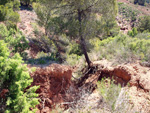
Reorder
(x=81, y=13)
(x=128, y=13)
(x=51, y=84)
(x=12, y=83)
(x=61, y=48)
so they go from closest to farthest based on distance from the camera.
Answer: (x=12, y=83) → (x=51, y=84) → (x=81, y=13) → (x=61, y=48) → (x=128, y=13)

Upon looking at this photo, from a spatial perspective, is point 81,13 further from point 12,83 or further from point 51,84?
point 12,83

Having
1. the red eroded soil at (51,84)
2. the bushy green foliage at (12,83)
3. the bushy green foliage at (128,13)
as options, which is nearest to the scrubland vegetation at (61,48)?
the bushy green foliage at (12,83)

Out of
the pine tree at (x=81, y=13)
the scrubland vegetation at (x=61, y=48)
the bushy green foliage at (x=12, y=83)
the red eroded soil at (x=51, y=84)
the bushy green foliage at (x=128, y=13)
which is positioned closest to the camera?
the bushy green foliage at (x=12, y=83)

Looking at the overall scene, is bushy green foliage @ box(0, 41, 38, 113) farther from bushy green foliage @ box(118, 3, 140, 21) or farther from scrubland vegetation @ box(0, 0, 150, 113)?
bushy green foliage @ box(118, 3, 140, 21)

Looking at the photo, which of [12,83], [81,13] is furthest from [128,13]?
[12,83]

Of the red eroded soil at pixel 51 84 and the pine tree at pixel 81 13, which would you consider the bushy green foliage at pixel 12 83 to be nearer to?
the red eroded soil at pixel 51 84

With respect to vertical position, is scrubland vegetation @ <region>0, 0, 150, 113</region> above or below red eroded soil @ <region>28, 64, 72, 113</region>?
above

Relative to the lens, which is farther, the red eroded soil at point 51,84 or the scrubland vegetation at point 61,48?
the red eroded soil at point 51,84

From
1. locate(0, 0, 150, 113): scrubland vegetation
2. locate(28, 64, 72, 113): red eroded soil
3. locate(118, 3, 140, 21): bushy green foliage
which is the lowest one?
locate(28, 64, 72, 113): red eroded soil

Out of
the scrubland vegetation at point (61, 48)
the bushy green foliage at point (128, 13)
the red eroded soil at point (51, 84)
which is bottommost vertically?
the red eroded soil at point (51, 84)

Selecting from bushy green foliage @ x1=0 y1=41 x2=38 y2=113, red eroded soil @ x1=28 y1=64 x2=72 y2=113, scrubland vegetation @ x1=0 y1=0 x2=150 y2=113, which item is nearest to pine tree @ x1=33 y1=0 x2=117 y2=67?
scrubland vegetation @ x1=0 y1=0 x2=150 y2=113

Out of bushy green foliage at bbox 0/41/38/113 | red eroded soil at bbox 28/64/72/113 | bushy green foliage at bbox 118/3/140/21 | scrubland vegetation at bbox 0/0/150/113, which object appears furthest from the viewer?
bushy green foliage at bbox 118/3/140/21

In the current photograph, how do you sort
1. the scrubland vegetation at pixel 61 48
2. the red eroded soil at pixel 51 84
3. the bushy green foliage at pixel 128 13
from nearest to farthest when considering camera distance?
the scrubland vegetation at pixel 61 48, the red eroded soil at pixel 51 84, the bushy green foliage at pixel 128 13

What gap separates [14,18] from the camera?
1582cm
